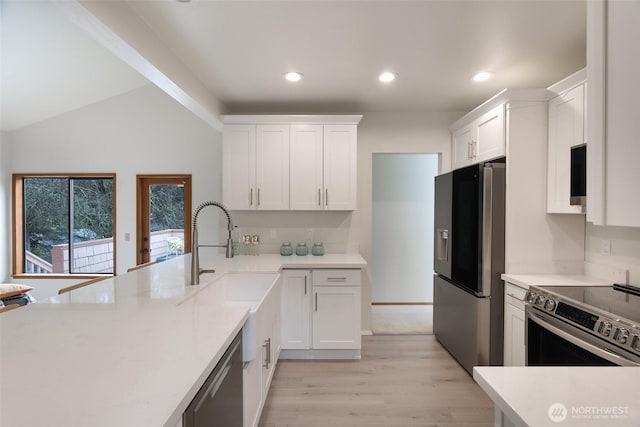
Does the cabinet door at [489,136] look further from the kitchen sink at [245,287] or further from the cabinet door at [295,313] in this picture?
the kitchen sink at [245,287]

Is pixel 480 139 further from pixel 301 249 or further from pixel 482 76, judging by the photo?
pixel 301 249

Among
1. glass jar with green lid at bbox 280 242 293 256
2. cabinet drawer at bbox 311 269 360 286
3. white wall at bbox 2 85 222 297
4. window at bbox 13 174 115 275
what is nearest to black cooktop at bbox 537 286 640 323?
cabinet drawer at bbox 311 269 360 286

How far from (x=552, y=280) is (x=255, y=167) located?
9.03 feet

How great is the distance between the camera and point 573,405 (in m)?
0.77

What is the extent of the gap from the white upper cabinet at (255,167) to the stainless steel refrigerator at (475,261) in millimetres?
1657

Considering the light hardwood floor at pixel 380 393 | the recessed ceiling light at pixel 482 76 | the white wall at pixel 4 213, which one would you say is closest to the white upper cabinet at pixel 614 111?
the light hardwood floor at pixel 380 393

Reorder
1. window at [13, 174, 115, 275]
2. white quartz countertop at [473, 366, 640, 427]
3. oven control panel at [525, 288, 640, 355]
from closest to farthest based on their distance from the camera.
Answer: white quartz countertop at [473, 366, 640, 427]
oven control panel at [525, 288, 640, 355]
window at [13, 174, 115, 275]

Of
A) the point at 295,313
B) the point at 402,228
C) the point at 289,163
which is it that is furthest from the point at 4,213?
the point at 402,228

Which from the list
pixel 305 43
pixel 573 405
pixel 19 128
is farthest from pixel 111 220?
pixel 573 405

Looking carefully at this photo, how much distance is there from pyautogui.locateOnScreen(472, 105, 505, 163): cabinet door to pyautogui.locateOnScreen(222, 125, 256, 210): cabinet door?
2.19 m

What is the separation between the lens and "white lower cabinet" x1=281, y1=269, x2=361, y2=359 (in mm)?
2988

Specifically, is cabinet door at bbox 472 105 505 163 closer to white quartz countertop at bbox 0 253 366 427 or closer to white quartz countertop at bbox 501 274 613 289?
white quartz countertop at bbox 501 274 613 289

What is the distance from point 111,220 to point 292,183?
9.79ft

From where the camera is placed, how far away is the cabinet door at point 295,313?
2.98m
